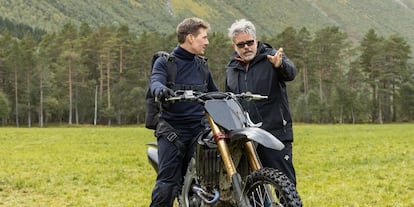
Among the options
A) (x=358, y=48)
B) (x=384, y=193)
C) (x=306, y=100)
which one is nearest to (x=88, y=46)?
(x=306, y=100)

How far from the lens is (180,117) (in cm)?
600

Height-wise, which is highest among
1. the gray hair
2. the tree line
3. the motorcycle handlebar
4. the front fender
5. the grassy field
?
the tree line

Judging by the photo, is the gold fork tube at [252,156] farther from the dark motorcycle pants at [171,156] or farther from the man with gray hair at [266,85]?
the dark motorcycle pants at [171,156]

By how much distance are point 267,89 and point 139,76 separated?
8359cm

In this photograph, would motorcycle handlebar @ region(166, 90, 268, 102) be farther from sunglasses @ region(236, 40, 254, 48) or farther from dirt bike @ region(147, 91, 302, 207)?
sunglasses @ region(236, 40, 254, 48)

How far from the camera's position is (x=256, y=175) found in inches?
194

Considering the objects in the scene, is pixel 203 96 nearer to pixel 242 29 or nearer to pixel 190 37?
pixel 190 37

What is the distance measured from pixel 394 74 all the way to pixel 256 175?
276 ft

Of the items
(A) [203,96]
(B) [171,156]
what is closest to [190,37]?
(A) [203,96]

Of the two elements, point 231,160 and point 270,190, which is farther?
point 231,160

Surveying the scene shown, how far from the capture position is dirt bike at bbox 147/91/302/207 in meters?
4.90

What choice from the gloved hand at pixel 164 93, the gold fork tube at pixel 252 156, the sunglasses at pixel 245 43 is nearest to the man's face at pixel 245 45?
the sunglasses at pixel 245 43

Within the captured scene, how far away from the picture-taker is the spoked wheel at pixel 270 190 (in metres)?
4.65

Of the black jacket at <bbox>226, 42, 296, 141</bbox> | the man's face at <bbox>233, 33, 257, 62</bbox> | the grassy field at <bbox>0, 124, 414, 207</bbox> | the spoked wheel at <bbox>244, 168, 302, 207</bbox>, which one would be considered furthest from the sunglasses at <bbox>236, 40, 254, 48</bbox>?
the grassy field at <bbox>0, 124, 414, 207</bbox>
